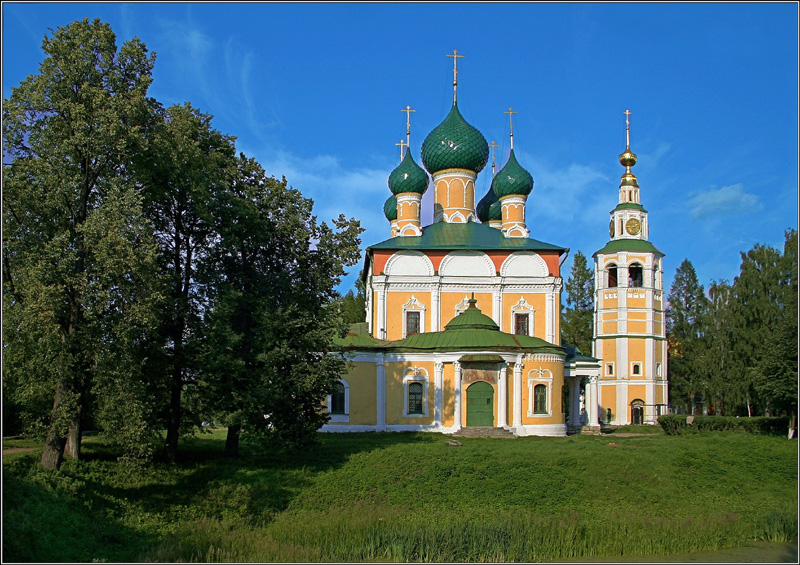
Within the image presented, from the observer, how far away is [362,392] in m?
26.6

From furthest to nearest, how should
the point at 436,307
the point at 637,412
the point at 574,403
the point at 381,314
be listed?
the point at 637,412 → the point at 574,403 → the point at 436,307 → the point at 381,314

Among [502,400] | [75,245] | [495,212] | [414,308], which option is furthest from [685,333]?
[75,245]

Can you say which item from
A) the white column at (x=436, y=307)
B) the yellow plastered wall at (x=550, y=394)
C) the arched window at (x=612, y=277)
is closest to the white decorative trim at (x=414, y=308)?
the white column at (x=436, y=307)

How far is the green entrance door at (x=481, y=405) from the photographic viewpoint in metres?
24.8

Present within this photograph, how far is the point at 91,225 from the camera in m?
13.4

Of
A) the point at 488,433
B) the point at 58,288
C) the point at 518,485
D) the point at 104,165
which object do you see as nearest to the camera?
the point at 58,288

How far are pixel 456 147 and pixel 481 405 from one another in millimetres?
13742

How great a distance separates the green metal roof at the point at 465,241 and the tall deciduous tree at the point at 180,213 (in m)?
13.8

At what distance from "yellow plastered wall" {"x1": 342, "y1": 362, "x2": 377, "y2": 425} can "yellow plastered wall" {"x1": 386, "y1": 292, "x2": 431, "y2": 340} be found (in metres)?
3.85

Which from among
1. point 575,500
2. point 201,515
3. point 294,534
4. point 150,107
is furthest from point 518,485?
point 150,107

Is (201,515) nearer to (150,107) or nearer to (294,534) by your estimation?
(294,534)

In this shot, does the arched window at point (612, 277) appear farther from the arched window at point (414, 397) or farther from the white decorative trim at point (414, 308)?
the arched window at point (414, 397)

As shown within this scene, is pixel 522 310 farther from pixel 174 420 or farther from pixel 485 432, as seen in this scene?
pixel 174 420

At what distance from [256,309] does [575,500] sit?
8.39 metres
